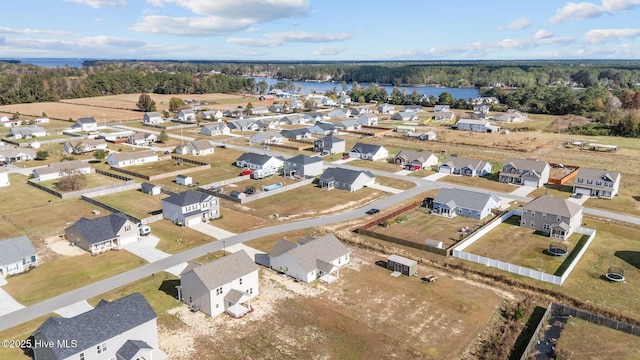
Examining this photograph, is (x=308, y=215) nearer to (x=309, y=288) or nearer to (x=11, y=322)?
(x=309, y=288)

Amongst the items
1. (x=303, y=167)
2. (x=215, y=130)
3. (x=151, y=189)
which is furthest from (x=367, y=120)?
(x=151, y=189)

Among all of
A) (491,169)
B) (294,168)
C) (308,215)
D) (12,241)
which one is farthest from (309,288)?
(491,169)

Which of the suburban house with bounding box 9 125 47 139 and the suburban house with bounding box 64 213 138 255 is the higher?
the suburban house with bounding box 9 125 47 139

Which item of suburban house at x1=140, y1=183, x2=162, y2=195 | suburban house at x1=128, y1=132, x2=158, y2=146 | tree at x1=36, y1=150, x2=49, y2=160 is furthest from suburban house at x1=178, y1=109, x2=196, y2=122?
suburban house at x1=140, y1=183, x2=162, y2=195

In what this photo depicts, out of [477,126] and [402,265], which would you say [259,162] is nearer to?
[402,265]

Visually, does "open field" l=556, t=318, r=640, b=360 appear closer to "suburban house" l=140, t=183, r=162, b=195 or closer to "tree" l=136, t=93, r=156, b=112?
"suburban house" l=140, t=183, r=162, b=195

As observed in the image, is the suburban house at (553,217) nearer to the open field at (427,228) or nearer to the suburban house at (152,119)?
the open field at (427,228)
